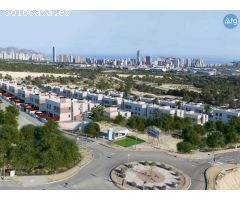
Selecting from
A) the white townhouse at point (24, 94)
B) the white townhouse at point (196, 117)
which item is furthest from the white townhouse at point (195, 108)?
the white townhouse at point (24, 94)

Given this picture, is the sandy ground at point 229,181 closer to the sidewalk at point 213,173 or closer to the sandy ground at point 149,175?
the sidewalk at point 213,173

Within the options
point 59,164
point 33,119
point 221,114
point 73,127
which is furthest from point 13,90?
point 59,164

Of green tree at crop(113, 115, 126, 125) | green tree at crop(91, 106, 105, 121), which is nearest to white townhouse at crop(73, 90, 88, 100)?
green tree at crop(91, 106, 105, 121)

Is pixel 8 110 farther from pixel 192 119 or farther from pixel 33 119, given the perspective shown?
pixel 192 119

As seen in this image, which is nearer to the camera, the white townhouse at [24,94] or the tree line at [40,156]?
the tree line at [40,156]

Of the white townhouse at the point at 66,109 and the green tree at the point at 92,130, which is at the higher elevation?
the white townhouse at the point at 66,109

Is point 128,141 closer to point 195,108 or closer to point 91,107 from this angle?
point 91,107

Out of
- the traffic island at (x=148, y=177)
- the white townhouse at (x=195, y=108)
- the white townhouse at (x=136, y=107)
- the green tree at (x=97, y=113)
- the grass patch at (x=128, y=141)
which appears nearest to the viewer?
the traffic island at (x=148, y=177)

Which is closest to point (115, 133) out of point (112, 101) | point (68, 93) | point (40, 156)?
point (40, 156)

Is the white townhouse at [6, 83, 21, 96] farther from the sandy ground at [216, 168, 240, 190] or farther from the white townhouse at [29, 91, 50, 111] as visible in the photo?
the sandy ground at [216, 168, 240, 190]
